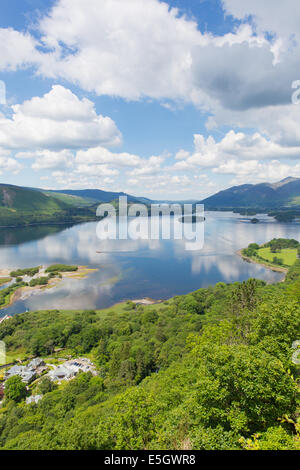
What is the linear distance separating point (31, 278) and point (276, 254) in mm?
74966

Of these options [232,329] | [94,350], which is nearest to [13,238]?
[94,350]

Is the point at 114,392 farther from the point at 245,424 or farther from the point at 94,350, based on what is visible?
the point at 245,424

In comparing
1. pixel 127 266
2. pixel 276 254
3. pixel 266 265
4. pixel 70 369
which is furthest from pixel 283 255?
pixel 70 369

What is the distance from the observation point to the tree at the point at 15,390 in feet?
78.9

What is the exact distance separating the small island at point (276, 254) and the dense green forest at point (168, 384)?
39.8 metres

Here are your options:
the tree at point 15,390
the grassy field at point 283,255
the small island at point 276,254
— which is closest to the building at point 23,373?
the tree at point 15,390

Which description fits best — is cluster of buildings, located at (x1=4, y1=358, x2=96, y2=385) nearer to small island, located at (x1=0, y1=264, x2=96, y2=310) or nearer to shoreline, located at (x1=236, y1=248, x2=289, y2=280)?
small island, located at (x1=0, y1=264, x2=96, y2=310)

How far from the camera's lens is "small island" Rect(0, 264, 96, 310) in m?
52.8

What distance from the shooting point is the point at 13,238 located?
384 feet

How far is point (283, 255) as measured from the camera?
7731cm

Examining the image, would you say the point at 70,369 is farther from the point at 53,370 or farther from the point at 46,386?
the point at 46,386

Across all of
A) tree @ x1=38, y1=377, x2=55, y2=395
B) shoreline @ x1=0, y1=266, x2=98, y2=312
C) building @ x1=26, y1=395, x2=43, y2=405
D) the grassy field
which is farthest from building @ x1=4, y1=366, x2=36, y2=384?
the grassy field

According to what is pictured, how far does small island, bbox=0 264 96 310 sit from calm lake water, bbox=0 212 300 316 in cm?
288
